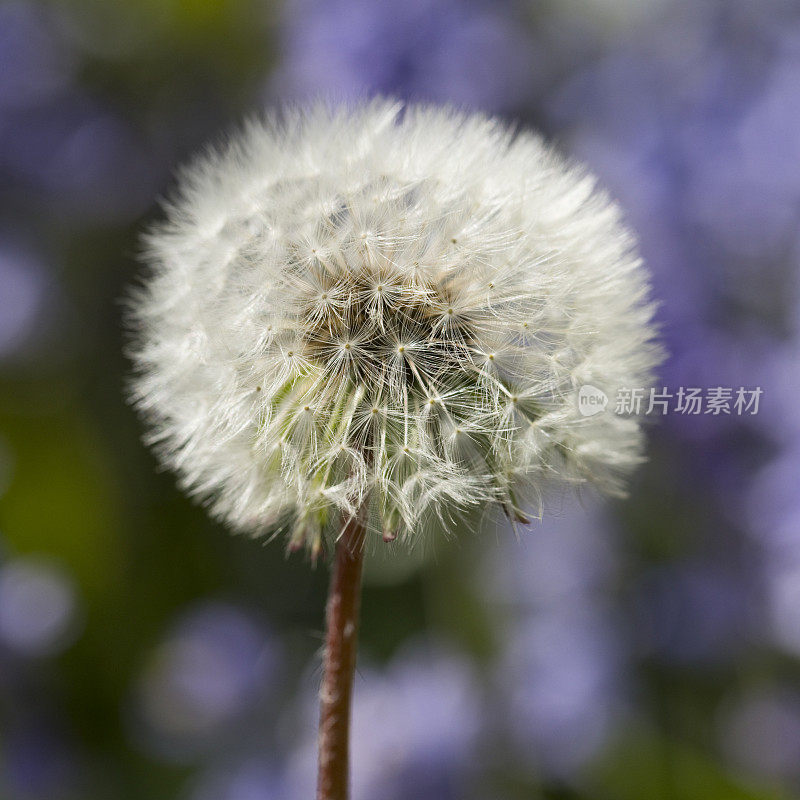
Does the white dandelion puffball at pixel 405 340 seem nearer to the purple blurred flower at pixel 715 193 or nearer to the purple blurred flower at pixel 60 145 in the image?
the purple blurred flower at pixel 715 193

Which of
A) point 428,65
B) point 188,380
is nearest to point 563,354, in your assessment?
point 188,380

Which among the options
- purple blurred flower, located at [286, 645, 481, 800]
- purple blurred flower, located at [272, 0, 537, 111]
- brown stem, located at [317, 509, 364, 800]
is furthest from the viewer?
purple blurred flower, located at [272, 0, 537, 111]

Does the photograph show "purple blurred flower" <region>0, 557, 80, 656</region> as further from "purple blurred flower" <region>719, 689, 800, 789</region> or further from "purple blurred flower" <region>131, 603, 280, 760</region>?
"purple blurred flower" <region>719, 689, 800, 789</region>

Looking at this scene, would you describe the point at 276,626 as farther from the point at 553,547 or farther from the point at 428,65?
the point at 428,65

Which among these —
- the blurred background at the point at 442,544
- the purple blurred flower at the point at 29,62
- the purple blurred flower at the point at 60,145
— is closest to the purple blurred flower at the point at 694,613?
the blurred background at the point at 442,544

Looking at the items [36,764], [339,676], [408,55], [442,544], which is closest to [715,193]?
[408,55]

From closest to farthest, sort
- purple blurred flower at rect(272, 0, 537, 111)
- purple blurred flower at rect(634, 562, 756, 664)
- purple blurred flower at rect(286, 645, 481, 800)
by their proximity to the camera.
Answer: purple blurred flower at rect(286, 645, 481, 800) < purple blurred flower at rect(634, 562, 756, 664) < purple blurred flower at rect(272, 0, 537, 111)

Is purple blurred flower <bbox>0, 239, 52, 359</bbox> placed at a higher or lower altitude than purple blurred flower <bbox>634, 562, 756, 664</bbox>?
higher

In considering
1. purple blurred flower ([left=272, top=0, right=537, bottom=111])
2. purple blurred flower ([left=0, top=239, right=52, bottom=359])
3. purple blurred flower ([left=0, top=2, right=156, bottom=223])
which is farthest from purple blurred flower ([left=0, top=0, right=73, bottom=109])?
purple blurred flower ([left=272, top=0, right=537, bottom=111])
